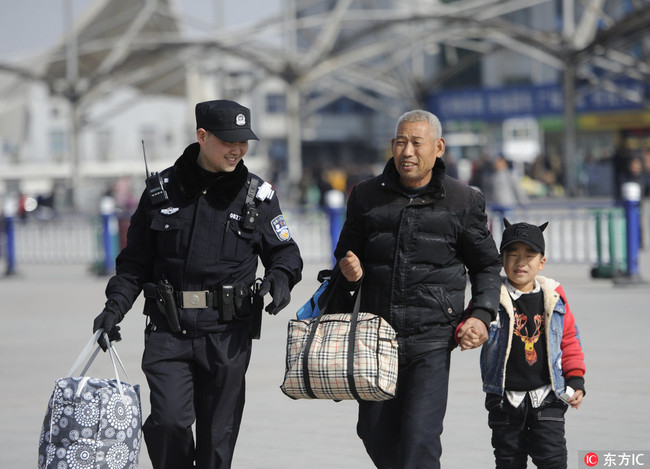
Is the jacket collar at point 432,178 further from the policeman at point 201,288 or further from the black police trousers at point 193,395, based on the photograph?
the black police trousers at point 193,395

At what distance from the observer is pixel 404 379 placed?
454cm

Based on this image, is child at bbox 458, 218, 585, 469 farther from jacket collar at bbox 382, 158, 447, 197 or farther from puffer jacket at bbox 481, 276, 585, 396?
jacket collar at bbox 382, 158, 447, 197

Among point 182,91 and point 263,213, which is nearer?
point 263,213

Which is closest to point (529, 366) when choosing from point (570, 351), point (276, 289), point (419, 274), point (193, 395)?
point (570, 351)

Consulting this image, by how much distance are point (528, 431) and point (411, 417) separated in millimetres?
659

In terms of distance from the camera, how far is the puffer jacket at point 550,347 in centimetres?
470

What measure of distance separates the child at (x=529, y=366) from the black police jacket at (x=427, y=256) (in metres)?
0.22

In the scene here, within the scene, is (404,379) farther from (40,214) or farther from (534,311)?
(40,214)

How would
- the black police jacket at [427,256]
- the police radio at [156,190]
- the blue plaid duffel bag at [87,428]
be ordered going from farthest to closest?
the police radio at [156,190], the black police jacket at [427,256], the blue plaid duffel bag at [87,428]

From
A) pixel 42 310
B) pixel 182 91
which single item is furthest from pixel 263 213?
pixel 182 91

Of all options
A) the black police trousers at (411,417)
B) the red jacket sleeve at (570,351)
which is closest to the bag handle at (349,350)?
the black police trousers at (411,417)

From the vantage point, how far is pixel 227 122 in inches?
179

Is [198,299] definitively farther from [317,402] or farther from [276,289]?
[317,402]

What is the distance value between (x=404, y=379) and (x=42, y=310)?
394 inches
